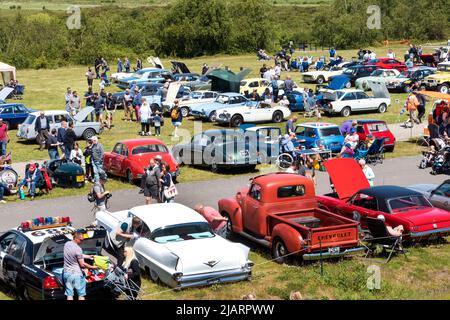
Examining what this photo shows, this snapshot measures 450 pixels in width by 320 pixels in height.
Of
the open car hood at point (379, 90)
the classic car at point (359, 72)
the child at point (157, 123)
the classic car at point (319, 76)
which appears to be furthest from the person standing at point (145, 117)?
the classic car at point (319, 76)

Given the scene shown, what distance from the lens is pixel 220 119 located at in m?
33.1

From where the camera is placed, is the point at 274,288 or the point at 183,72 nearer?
the point at 274,288

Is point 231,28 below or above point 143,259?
above

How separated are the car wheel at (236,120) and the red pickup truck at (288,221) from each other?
51.2 ft

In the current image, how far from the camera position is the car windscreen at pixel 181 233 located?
14.4m

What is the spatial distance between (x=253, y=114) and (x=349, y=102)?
4.76 m

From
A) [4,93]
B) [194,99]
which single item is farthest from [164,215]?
[4,93]

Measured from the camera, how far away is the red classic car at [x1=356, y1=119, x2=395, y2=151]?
26609 millimetres

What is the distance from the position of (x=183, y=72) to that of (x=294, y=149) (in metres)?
23.2

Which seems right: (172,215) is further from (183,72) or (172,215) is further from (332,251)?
(183,72)

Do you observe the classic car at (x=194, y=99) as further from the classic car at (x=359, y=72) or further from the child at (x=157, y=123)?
the classic car at (x=359, y=72)

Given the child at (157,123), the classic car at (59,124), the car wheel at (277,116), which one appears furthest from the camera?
the car wheel at (277,116)

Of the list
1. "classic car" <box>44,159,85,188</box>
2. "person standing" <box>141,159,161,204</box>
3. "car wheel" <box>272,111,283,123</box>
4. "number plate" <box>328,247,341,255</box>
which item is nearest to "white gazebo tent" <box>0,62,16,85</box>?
"car wheel" <box>272,111,283,123</box>
